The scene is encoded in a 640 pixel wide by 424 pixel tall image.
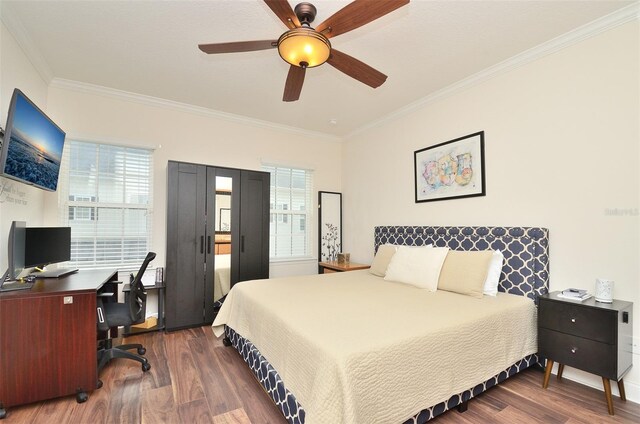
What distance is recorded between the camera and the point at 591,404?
2.05 m

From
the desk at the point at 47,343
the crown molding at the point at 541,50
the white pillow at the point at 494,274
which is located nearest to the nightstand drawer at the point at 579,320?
the white pillow at the point at 494,274

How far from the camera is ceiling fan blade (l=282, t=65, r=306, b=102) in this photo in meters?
2.17

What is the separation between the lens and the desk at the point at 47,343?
1955 millimetres

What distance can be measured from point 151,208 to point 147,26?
2.13 metres

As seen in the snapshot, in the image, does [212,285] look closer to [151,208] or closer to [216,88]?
[151,208]

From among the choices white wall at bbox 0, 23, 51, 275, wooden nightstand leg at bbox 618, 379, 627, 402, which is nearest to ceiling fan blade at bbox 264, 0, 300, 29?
white wall at bbox 0, 23, 51, 275

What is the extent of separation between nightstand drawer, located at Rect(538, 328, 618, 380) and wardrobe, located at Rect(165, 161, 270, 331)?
3.10m

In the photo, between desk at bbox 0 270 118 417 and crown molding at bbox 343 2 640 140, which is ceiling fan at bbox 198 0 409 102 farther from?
desk at bbox 0 270 118 417

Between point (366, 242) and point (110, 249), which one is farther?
point (366, 242)

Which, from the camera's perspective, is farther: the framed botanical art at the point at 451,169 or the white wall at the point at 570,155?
the framed botanical art at the point at 451,169

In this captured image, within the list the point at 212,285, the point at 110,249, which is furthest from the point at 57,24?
the point at 212,285

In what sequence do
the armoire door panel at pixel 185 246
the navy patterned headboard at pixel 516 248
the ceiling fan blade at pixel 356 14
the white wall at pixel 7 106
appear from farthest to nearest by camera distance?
the armoire door panel at pixel 185 246
the navy patterned headboard at pixel 516 248
the white wall at pixel 7 106
the ceiling fan blade at pixel 356 14

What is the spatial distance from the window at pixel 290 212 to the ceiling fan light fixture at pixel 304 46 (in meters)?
2.81

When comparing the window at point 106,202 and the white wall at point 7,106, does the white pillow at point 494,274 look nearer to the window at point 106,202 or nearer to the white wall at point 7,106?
the window at point 106,202
